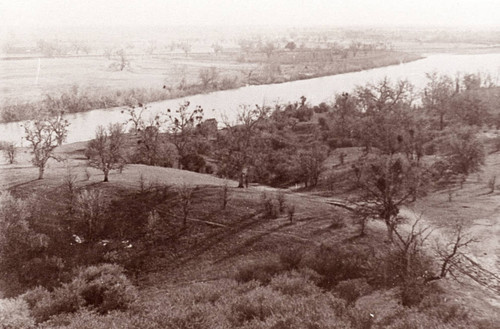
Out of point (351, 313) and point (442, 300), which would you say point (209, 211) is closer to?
point (351, 313)

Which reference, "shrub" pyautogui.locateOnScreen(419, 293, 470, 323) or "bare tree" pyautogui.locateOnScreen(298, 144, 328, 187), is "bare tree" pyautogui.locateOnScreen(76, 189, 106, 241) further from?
"bare tree" pyautogui.locateOnScreen(298, 144, 328, 187)

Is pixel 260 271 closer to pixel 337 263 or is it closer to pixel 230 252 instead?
pixel 230 252

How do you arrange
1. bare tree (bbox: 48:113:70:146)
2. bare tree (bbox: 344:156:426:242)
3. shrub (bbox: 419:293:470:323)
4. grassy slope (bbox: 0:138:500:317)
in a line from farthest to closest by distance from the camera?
bare tree (bbox: 48:113:70:146)
bare tree (bbox: 344:156:426:242)
grassy slope (bbox: 0:138:500:317)
shrub (bbox: 419:293:470:323)

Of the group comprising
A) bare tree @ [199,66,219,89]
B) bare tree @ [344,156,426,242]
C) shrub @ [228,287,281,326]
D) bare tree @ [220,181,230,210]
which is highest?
bare tree @ [199,66,219,89]

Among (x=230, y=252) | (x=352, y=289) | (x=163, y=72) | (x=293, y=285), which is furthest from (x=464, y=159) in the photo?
(x=163, y=72)

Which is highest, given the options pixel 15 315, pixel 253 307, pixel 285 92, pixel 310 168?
pixel 285 92

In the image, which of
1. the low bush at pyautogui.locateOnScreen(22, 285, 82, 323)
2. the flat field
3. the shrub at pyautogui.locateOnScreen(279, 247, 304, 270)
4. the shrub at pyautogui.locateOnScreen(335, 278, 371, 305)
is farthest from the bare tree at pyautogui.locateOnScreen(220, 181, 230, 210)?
the flat field

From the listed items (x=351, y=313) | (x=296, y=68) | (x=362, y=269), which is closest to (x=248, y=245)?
(x=362, y=269)
